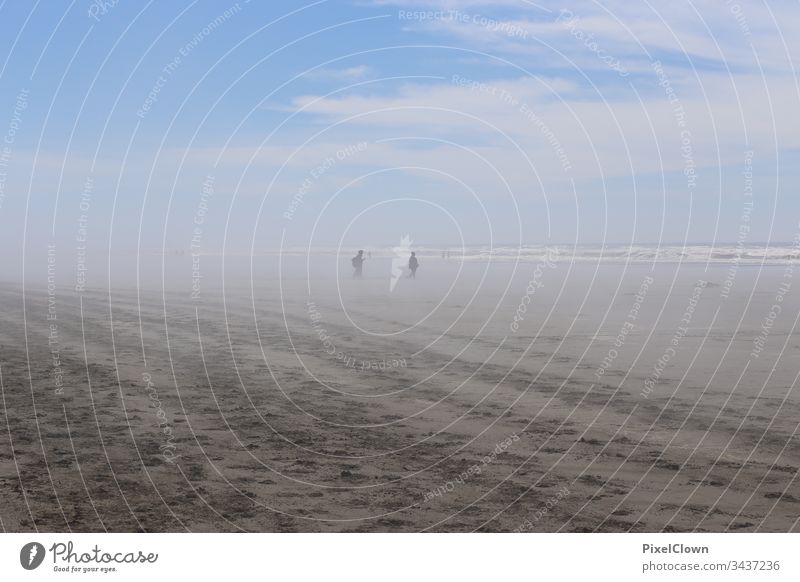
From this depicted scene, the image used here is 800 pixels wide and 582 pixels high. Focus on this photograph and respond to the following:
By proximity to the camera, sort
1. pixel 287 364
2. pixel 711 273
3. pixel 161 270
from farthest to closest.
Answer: pixel 161 270
pixel 711 273
pixel 287 364

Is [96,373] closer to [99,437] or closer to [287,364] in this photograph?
[287,364]

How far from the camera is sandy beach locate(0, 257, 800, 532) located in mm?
9492

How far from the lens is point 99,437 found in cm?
1205

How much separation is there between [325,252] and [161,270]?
2911 centimetres

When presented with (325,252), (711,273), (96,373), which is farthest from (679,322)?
(325,252)

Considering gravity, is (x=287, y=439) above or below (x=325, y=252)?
below
